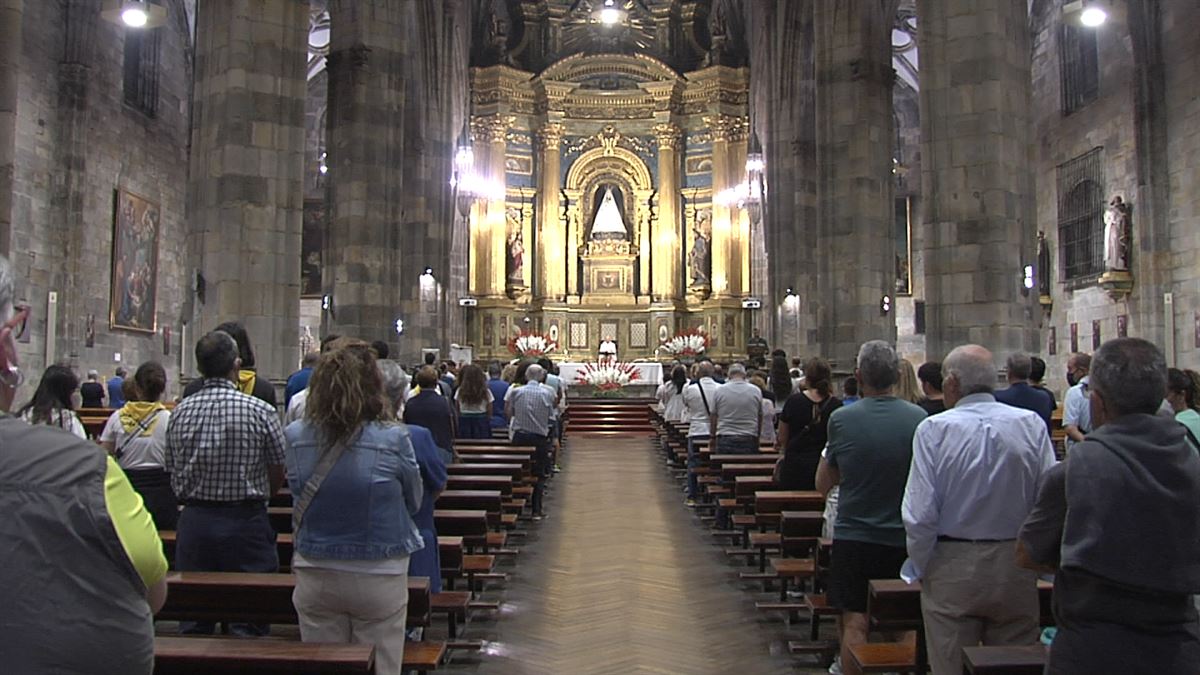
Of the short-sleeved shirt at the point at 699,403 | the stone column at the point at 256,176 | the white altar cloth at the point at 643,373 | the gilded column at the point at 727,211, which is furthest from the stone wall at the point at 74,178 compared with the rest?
the gilded column at the point at 727,211

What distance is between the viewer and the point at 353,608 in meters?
3.76

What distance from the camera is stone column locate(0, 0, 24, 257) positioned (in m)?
10.5

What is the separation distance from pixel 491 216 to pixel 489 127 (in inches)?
122

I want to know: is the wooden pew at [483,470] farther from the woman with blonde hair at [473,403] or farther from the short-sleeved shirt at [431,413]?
the woman with blonde hair at [473,403]

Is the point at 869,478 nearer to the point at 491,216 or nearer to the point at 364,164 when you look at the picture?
the point at 364,164

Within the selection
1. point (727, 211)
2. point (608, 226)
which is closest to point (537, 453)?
point (727, 211)

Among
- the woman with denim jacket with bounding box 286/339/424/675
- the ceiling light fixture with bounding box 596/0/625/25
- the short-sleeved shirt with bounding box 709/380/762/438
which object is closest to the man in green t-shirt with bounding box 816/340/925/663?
the woman with denim jacket with bounding box 286/339/424/675

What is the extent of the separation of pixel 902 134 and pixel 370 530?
34498 mm

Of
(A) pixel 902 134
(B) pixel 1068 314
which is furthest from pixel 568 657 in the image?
(A) pixel 902 134

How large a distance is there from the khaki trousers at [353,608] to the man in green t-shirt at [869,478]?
210 cm

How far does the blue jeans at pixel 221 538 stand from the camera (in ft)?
14.9

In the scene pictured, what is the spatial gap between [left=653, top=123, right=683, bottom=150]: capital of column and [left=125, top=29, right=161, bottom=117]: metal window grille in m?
16.2

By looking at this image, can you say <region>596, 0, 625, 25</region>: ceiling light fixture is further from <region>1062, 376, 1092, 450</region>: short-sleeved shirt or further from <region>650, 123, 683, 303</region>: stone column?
<region>1062, 376, 1092, 450</region>: short-sleeved shirt

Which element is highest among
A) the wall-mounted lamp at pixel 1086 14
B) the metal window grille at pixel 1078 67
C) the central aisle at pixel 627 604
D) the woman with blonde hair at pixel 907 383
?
the metal window grille at pixel 1078 67
